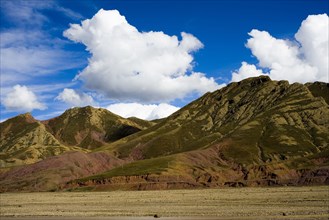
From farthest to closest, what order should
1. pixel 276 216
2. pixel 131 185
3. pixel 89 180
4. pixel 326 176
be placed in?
pixel 89 180 → pixel 131 185 → pixel 326 176 → pixel 276 216

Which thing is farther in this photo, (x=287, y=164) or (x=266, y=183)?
(x=287, y=164)

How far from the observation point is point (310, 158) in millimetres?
199250

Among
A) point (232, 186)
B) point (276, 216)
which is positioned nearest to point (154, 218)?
point (276, 216)

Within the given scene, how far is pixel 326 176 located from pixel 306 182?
8.09 m

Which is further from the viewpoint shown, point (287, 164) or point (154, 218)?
point (287, 164)

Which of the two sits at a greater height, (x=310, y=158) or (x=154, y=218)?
(x=310, y=158)

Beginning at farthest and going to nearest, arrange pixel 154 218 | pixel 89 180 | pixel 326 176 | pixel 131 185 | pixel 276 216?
pixel 89 180 → pixel 131 185 → pixel 326 176 → pixel 154 218 → pixel 276 216

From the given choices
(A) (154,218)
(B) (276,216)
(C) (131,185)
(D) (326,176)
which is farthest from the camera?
(C) (131,185)

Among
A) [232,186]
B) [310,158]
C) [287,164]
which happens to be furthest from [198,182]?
[310,158]

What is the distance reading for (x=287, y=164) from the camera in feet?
639

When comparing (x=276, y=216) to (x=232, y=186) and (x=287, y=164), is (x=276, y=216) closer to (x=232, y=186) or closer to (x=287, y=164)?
(x=232, y=186)

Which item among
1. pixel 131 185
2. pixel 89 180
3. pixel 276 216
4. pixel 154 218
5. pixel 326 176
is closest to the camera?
pixel 276 216

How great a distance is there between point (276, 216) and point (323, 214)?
6152 mm

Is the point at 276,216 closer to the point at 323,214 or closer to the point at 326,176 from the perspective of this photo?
the point at 323,214
